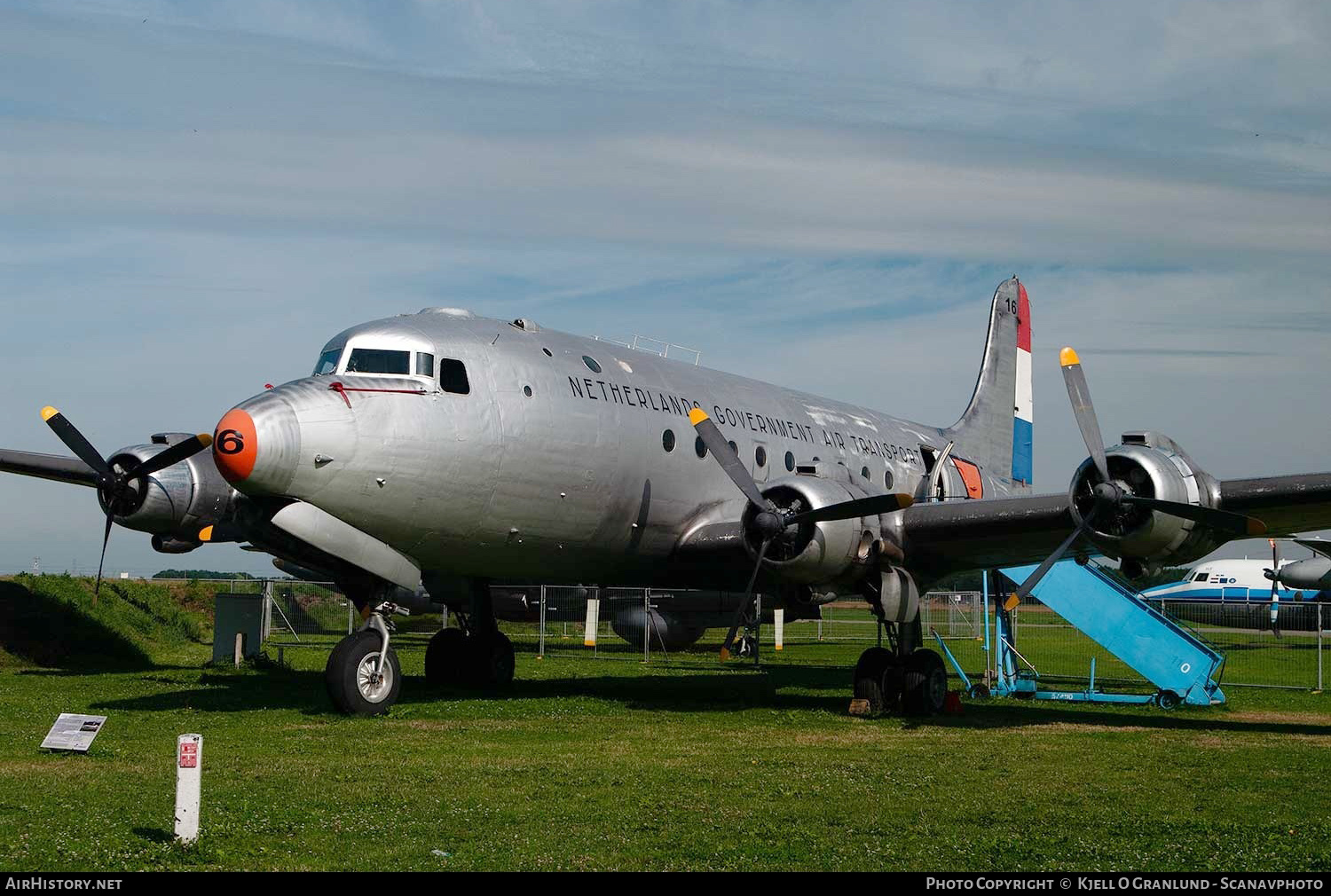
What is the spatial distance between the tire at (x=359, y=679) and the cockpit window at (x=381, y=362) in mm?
2694

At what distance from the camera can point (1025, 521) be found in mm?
14398

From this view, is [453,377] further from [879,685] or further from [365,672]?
[879,685]

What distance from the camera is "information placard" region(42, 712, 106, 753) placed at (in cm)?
1052

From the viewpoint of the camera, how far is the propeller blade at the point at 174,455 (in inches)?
550

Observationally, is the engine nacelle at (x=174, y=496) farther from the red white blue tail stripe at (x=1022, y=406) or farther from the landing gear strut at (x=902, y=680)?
the red white blue tail stripe at (x=1022, y=406)

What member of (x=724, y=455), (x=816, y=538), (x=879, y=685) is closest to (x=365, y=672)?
(x=724, y=455)

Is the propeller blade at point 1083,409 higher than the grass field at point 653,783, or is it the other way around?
the propeller blade at point 1083,409

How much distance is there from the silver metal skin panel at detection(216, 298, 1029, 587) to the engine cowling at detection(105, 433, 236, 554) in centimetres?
485

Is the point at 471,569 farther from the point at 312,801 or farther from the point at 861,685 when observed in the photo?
the point at 312,801

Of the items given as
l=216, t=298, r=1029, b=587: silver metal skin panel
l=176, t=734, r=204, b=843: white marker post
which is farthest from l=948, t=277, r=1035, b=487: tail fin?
l=176, t=734, r=204, b=843: white marker post

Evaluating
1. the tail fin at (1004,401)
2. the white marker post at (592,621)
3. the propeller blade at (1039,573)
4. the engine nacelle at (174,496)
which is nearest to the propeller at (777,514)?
the propeller blade at (1039,573)

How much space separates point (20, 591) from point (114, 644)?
2237mm

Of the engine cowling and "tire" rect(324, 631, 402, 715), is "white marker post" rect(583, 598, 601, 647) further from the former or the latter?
"tire" rect(324, 631, 402, 715)

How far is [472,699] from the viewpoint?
15.7m
